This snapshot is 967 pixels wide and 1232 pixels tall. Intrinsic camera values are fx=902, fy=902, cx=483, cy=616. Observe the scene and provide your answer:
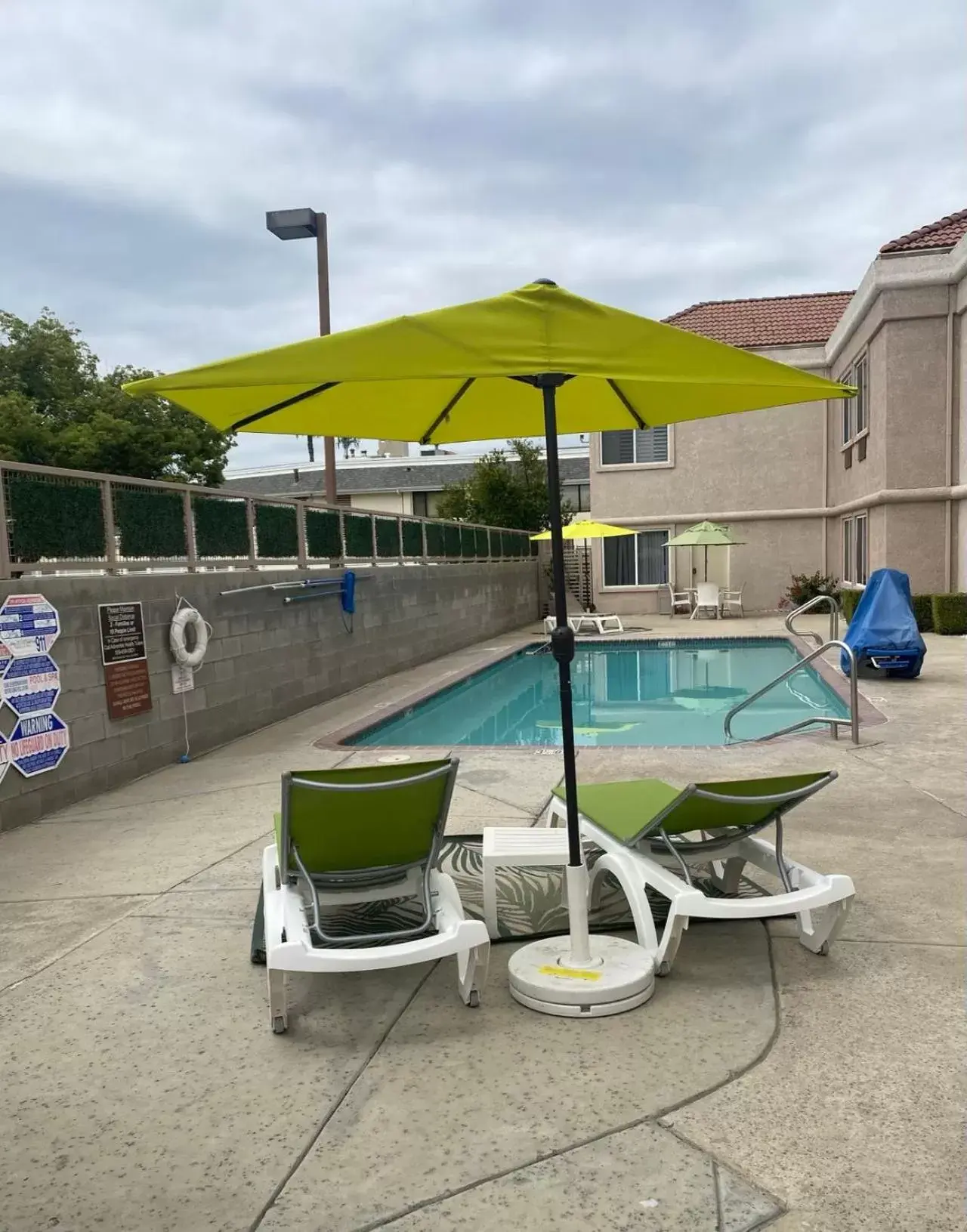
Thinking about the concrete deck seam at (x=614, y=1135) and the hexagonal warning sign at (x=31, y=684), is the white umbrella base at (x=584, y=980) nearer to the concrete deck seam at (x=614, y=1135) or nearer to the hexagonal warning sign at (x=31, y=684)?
the concrete deck seam at (x=614, y=1135)

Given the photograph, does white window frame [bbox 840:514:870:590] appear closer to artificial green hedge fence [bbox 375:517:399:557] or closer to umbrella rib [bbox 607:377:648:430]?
artificial green hedge fence [bbox 375:517:399:557]

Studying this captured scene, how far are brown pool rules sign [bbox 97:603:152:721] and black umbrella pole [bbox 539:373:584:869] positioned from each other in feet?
Answer: 15.1

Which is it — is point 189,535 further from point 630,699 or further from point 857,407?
point 857,407

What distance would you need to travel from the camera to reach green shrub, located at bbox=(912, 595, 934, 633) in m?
14.4

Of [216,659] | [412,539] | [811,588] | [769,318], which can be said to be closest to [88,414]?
[412,539]

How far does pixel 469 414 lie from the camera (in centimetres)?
509

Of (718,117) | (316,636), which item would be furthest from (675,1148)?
(316,636)

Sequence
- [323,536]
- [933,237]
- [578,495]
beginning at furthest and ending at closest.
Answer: [578,495] < [933,237] < [323,536]

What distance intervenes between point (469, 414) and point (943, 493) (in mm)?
12175

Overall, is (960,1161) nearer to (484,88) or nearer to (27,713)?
(484,88)

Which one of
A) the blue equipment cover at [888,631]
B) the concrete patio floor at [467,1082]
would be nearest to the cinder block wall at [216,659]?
the concrete patio floor at [467,1082]

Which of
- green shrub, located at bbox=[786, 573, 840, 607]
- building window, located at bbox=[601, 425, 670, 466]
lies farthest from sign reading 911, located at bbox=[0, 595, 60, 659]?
building window, located at bbox=[601, 425, 670, 466]

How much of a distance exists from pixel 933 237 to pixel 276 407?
1465 cm

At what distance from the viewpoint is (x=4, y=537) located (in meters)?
5.83
